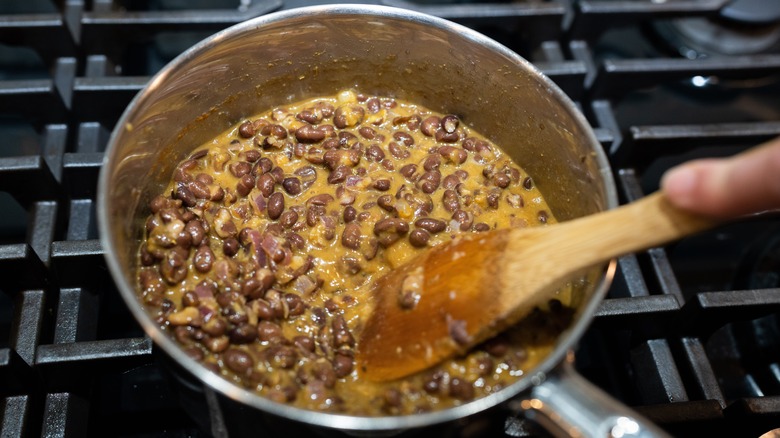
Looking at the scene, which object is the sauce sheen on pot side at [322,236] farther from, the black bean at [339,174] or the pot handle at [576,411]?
the pot handle at [576,411]

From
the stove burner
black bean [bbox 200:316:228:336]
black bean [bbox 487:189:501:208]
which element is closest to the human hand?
black bean [bbox 487:189:501:208]

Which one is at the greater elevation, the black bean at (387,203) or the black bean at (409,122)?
the black bean at (409,122)

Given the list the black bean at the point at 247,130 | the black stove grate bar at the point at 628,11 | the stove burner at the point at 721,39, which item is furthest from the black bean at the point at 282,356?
the stove burner at the point at 721,39

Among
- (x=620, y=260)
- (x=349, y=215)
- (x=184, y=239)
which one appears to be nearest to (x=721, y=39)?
(x=620, y=260)

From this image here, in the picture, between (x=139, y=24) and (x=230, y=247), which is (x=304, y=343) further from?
(x=139, y=24)

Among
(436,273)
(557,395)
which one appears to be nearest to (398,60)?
(436,273)

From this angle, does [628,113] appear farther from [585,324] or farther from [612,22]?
[585,324]

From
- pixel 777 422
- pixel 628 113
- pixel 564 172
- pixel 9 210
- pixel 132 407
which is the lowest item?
pixel 132 407
